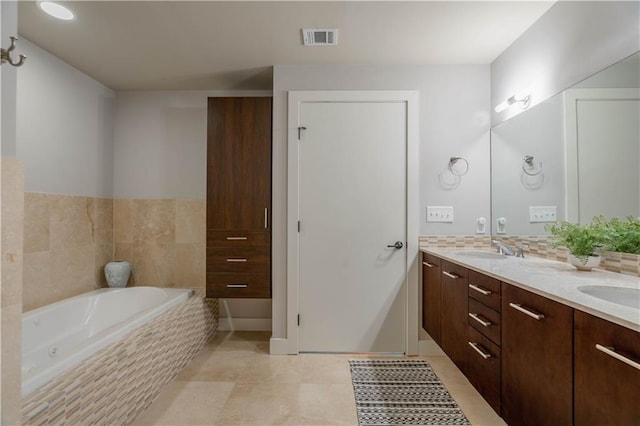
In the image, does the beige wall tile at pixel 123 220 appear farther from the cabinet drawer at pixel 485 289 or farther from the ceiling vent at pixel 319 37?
the cabinet drawer at pixel 485 289

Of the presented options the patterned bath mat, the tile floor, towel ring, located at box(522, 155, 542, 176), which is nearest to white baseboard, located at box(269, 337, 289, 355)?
the tile floor

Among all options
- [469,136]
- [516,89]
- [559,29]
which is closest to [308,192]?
[469,136]

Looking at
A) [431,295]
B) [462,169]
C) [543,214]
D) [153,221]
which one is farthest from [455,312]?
[153,221]

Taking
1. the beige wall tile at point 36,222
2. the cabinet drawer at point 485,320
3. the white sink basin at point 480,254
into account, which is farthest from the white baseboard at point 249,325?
the cabinet drawer at point 485,320

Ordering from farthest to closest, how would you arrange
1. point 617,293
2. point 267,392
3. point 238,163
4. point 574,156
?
point 238,163 < point 267,392 < point 574,156 < point 617,293

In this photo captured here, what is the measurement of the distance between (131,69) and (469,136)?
2990mm

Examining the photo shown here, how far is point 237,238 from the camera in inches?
108

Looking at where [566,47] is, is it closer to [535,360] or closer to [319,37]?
[319,37]

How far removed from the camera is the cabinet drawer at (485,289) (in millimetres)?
1483

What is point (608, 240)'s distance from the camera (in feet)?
4.99

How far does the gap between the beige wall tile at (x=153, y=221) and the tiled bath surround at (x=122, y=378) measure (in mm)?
930

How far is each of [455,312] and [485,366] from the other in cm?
41

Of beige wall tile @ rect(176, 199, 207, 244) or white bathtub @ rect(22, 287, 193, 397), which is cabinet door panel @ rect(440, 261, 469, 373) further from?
A: beige wall tile @ rect(176, 199, 207, 244)

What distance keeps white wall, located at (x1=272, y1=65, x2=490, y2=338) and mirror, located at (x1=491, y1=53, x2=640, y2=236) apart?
0.64ft
